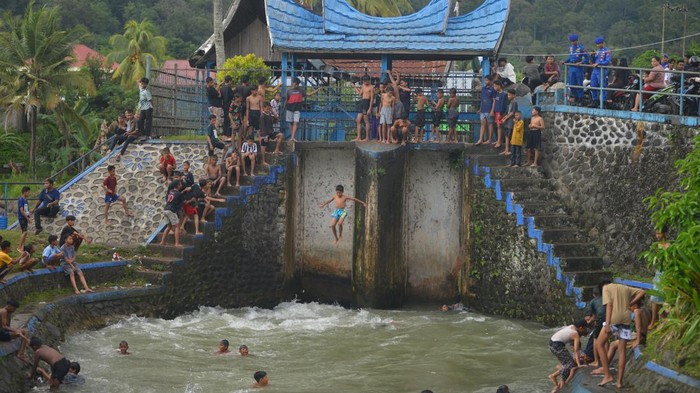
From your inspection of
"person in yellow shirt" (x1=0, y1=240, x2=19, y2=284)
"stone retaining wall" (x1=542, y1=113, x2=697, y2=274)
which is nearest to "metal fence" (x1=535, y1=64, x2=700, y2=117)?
"stone retaining wall" (x1=542, y1=113, x2=697, y2=274)

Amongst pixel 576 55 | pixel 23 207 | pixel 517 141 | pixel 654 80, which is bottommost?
pixel 23 207

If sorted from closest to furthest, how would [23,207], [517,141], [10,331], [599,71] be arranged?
[10,331], [23,207], [599,71], [517,141]

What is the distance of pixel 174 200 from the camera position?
69.3 ft

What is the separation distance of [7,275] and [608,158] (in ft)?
36.7

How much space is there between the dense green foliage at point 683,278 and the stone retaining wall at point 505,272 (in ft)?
18.9

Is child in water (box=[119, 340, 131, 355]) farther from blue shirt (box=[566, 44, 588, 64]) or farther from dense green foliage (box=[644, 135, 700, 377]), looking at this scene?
blue shirt (box=[566, 44, 588, 64])

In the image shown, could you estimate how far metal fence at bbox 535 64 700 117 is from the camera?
19328 mm

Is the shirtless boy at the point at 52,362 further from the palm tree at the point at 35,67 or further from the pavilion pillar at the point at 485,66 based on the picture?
the palm tree at the point at 35,67

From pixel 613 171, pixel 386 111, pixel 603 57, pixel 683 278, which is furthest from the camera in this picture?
pixel 386 111

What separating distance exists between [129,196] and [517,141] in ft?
27.8

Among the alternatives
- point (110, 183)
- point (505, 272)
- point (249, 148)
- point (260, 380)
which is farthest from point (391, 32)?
point (260, 380)

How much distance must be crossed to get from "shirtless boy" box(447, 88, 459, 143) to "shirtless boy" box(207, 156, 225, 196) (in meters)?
4.99

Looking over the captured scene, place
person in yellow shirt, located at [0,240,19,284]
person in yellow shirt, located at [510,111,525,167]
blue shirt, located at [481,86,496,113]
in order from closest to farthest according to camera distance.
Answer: person in yellow shirt, located at [0,240,19,284], person in yellow shirt, located at [510,111,525,167], blue shirt, located at [481,86,496,113]

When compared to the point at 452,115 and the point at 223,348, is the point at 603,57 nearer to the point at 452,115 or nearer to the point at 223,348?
the point at 452,115
